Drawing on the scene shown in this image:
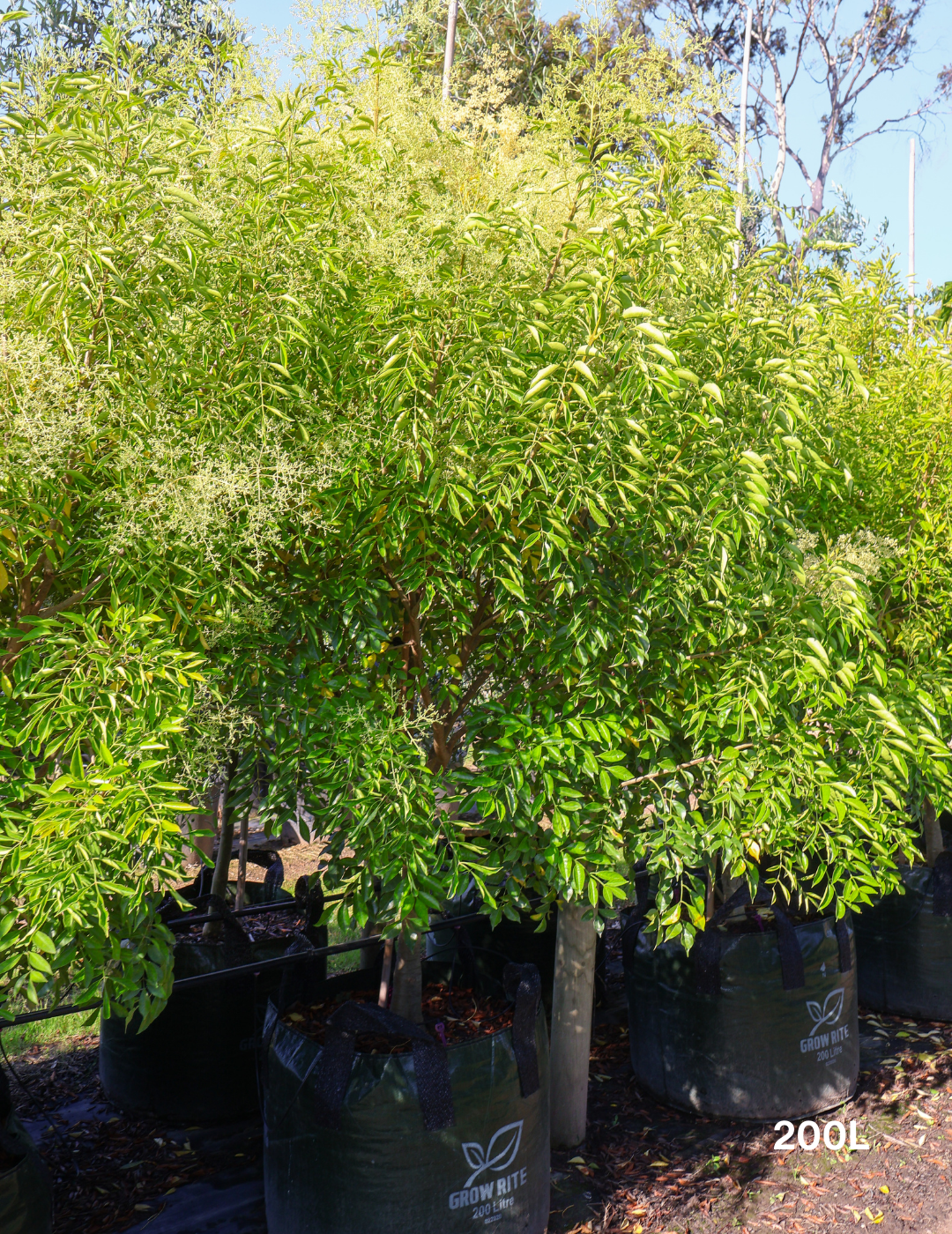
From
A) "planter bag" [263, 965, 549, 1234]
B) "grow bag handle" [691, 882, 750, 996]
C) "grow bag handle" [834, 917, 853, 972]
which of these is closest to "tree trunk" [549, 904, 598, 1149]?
"grow bag handle" [691, 882, 750, 996]

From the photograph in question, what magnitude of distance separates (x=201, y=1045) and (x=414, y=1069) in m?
1.29

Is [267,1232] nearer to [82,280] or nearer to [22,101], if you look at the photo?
[82,280]

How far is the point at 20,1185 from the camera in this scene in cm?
206

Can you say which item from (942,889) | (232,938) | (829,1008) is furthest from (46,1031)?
(942,889)

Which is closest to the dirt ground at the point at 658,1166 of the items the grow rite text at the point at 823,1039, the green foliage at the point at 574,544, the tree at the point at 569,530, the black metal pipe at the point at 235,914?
the grow rite text at the point at 823,1039

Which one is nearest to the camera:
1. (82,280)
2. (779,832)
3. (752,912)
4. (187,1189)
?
(82,280)

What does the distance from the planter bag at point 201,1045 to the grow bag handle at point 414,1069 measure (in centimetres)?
92

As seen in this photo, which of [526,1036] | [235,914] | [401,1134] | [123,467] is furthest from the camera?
[235,914]

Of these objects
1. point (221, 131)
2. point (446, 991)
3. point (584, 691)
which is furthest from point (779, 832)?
point (221, 131)

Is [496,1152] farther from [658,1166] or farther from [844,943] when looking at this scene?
[844,943]

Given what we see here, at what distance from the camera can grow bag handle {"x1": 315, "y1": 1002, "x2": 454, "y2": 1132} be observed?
2.21m

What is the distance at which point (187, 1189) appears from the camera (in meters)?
2.81

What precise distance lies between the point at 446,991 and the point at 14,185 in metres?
2.41

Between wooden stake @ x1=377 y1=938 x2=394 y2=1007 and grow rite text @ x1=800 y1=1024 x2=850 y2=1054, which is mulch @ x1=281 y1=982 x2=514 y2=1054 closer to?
wooden stake @ x1=377 y1=938 x2=394 y2=1007
